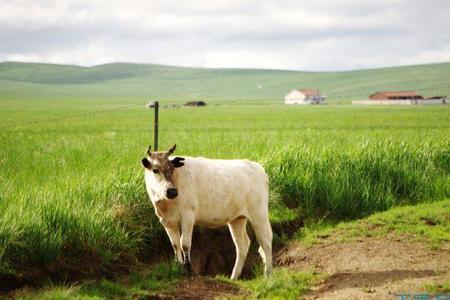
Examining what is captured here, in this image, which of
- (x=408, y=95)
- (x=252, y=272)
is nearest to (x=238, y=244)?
(x=252, y=272)

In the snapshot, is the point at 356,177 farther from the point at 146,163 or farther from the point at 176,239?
the point at 146,163

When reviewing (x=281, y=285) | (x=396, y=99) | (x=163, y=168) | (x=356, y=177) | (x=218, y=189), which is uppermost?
(x=163, y=168)

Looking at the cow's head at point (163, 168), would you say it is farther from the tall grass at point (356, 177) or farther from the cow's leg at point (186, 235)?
the tall grass at point (356, 177)

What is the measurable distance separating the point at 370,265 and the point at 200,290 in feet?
9.06

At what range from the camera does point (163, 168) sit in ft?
28.3

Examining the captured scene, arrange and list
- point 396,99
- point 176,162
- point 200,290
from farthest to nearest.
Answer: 1. point 396,99
2. point 176,162
3. point 200,290

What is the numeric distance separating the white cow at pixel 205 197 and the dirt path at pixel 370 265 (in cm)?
89

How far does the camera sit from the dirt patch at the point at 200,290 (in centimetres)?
784

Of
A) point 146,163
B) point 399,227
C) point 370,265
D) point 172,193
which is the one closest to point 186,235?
point 172,193

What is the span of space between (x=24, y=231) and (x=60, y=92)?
174 meters

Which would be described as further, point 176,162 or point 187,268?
point 187,268

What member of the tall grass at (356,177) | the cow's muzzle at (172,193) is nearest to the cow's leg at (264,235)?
the cow's muzzle at (172,193)

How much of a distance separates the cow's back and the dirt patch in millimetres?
1149

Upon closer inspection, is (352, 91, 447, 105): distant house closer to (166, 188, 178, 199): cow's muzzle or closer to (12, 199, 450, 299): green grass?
(12, 199, 450, 299): green grass
